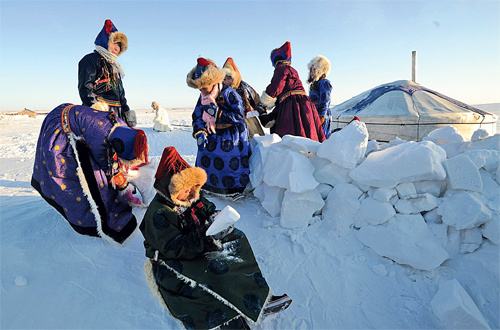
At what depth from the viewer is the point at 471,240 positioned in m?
2.12

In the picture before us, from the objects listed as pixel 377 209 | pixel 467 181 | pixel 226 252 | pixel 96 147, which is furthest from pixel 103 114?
pixel 467 181

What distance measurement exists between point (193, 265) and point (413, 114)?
5946 mm

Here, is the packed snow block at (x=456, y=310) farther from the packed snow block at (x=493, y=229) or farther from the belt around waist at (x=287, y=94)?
the belt around waist at (x=287, y=94)

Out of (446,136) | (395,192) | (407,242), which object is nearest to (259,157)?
(395,192)

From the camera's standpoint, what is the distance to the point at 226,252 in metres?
1.71

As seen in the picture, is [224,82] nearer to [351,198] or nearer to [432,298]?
[351,198]

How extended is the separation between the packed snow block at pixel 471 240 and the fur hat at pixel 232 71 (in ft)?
7.41

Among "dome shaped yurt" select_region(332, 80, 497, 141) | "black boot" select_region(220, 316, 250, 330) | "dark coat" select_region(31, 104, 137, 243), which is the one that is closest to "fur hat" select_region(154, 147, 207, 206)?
"dark coat" select_region(31, 104, 137, 243)

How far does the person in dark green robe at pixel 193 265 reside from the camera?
1.55m

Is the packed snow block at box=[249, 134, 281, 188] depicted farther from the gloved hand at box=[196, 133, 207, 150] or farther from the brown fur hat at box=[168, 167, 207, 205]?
the brown fur hat at box=[168, 167, 207, 205]

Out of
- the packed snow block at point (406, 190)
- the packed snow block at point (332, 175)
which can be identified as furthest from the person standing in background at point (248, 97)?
the packed snow block at point (406, 190)

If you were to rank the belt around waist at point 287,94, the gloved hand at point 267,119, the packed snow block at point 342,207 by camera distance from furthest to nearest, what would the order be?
the gloved hand at point 267,119
the belt around waist at point 287,94
the packed snow block at point 342,207

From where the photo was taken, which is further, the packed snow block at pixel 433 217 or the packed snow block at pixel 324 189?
the packed snow block at pixel 324 189

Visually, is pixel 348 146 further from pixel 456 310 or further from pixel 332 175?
pixel 456 310
